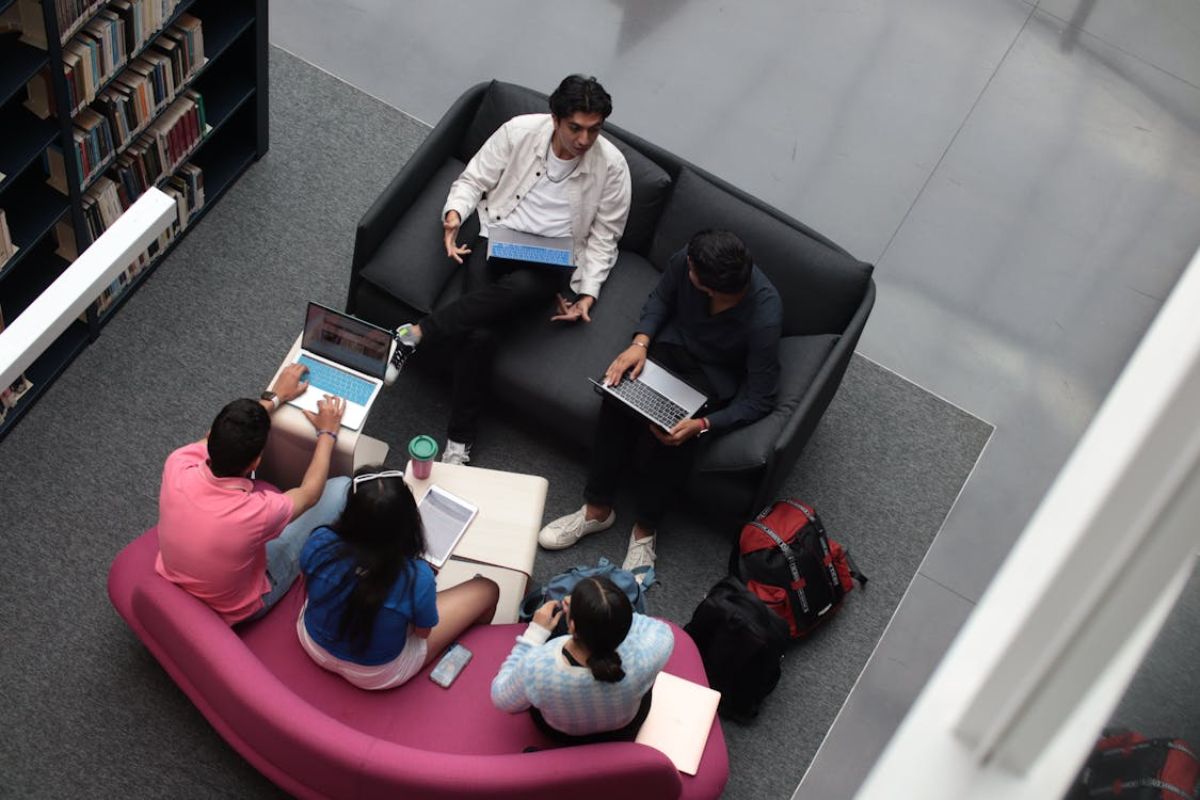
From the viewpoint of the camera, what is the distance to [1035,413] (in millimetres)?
4492

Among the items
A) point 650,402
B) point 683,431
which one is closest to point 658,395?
point 650,402

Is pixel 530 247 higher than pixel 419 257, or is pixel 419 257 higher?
pixel 530 247

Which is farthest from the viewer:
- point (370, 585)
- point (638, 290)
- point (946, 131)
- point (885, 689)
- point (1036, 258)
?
point (946, 131)

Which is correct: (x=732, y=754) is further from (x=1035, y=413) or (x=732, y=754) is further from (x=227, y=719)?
(x=1035, y=413)

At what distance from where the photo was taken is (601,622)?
8.87 ft

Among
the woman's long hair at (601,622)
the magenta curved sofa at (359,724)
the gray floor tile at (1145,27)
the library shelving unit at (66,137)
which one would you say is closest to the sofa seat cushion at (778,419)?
the magenta curved sofa at (359,724)

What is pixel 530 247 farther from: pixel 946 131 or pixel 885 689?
pixel 946 131

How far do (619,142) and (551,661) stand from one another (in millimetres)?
2040

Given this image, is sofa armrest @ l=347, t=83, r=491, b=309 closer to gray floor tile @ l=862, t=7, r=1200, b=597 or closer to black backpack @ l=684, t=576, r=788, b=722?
black backpack @ l=684, t=576, r=788, b=722

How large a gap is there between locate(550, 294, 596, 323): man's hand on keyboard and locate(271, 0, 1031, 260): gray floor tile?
118cm

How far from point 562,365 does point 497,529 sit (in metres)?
0.67

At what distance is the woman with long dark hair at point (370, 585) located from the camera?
9.29 feet

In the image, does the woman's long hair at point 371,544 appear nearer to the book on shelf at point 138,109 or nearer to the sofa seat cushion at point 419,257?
the sofa seat cushion at point 419,257

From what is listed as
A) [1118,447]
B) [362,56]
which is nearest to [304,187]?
[362,56]
